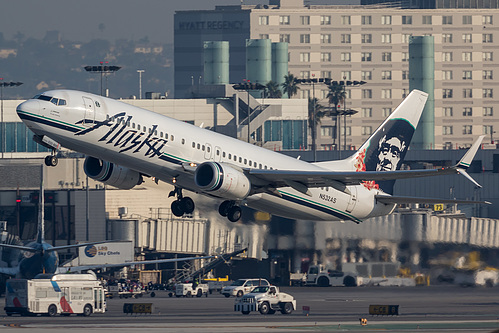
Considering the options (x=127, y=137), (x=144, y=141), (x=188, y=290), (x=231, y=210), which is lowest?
(x=188, y=290)

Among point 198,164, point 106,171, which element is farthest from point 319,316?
point 106,171

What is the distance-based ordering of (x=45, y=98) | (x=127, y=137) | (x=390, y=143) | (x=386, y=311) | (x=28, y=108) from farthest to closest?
(x=386, y=311) < (x=390, y=143) < (x=127, y=137) < (x=45, y=98) < (x=28, y=108)

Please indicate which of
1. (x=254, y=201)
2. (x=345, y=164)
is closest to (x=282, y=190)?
(x=254, y=201)

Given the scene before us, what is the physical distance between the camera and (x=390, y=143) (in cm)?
8006

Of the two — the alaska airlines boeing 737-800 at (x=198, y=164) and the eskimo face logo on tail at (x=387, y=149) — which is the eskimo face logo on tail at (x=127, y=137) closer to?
the alaska airlines boeing 737-800 at (x=198, y=164)

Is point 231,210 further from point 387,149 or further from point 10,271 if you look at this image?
point 10,271

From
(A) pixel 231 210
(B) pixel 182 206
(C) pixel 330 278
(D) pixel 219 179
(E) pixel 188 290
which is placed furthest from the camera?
(E) pixel 188 290

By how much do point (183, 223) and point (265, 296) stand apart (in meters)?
28.2

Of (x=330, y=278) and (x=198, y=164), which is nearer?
(x=198, y=164)

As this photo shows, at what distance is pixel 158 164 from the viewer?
63250 mm

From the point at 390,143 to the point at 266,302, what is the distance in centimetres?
1799

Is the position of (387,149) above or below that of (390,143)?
below

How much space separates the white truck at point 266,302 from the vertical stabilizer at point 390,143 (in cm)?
1484

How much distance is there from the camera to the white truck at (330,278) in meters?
93.5
